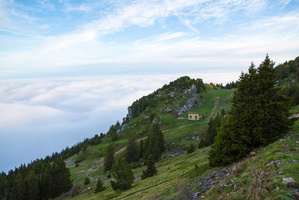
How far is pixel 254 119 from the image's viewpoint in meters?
19.9

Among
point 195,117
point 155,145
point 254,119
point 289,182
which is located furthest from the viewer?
point 195,117

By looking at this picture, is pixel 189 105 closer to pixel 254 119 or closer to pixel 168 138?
pixel 168 138

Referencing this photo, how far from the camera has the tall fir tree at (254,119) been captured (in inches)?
777

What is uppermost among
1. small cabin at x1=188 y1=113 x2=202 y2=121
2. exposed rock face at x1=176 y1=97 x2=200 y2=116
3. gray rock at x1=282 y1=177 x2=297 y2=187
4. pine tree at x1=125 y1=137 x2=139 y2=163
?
exposed rock face at x1=176 y1=97 x2=200 y2=116

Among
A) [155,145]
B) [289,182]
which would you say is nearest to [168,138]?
[155,145]

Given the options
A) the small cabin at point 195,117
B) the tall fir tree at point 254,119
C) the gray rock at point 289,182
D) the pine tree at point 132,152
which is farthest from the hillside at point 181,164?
the small cabin at point 195,117

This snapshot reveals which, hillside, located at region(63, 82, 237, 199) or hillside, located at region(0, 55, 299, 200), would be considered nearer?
hillside, located at region(0, 55, 299, 200)

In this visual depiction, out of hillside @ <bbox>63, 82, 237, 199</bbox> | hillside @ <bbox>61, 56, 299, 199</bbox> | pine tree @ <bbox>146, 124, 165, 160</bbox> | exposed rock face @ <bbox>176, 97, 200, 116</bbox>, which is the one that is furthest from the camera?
exposed rock face @ <bbox>176, 97, 200, 116</bbox>

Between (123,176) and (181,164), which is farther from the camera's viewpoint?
(181,164)

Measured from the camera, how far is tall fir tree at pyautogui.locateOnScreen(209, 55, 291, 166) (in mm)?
19734

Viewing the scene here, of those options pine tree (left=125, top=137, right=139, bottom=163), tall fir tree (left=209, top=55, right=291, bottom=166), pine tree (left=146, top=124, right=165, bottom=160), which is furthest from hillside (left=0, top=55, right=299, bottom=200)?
pine tree (left=146, top=124, right=165, bottom=160)

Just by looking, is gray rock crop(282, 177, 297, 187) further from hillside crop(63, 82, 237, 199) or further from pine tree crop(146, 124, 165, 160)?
pine tree crop(146, 124, 165, 160)

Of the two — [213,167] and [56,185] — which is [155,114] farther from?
[213,167]

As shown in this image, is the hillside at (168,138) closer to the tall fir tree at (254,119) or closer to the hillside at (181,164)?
the hillside at (181,164)
